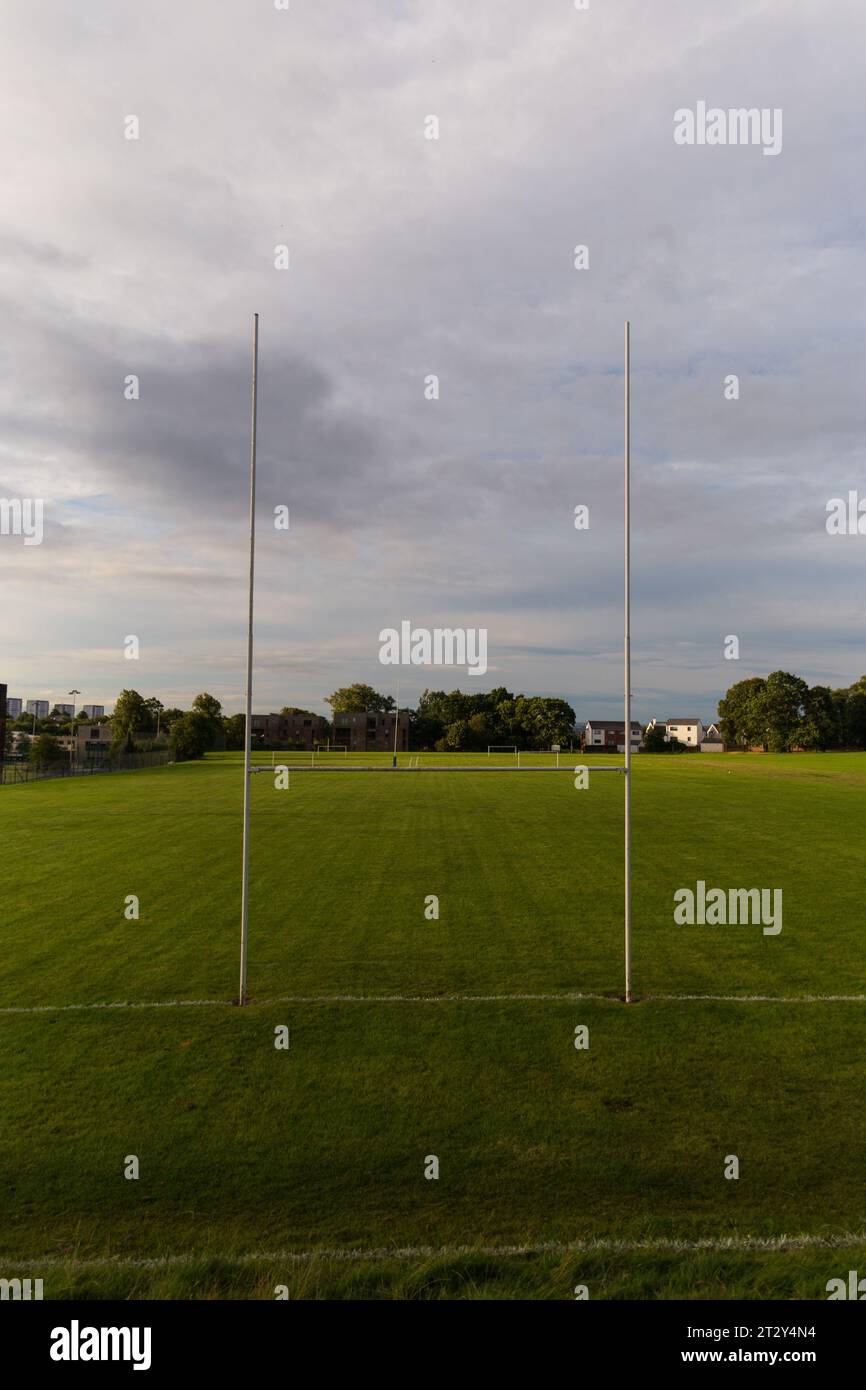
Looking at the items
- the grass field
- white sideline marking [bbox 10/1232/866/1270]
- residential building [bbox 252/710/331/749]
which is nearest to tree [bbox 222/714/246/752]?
residential building [bbox 252/710/331/749]

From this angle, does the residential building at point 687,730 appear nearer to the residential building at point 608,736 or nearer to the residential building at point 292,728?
the residential building at point 608,736

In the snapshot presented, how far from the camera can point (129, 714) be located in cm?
6550

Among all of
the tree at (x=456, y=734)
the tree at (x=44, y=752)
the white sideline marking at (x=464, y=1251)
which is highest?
the tree at (x=456, y=734)

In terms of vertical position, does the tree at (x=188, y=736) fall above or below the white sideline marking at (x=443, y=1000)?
above

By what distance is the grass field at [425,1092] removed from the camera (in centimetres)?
395

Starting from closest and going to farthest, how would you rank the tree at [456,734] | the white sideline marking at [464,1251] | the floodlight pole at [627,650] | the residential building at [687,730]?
1. the white sideline marking at [464,1251]
2. the floodlight pole at [627,650]
3. the tree at [456,734]
4. the residential building at [687,730]

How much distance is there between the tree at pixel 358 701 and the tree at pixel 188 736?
38.6 feet

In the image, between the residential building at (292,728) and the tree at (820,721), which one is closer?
the tree at (820,721)

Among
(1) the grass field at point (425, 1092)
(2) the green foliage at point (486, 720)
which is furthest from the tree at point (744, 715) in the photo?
(1) the grass field at point (425, 1092)

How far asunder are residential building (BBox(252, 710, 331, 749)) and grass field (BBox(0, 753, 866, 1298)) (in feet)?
243

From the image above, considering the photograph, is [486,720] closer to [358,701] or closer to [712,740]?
[358,701]

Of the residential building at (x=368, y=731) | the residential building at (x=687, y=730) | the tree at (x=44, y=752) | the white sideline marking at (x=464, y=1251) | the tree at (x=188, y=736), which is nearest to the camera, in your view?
the white sideline marking at (x=464, y=1251)
